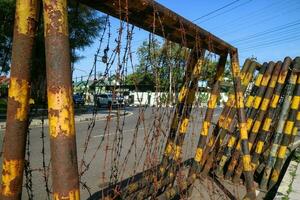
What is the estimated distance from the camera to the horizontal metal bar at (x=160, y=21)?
85.2 inches

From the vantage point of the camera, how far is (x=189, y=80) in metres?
3.86

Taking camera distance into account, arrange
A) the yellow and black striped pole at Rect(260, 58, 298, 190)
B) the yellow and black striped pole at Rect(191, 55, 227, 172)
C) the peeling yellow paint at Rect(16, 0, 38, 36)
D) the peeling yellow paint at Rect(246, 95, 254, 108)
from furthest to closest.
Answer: the peeling yellow paint at Rect(246, 95, 254, 108), the yellow and black striped pole at Rect(260, 58, 298, 190), the yellow and black striped pole at Rect(191, 55, 227, 172), the peeling yellow paint at Rect(16, 0, 38, 36)

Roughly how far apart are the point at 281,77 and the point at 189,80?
199 centimetres

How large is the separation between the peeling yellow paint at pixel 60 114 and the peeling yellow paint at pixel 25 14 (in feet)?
1.25

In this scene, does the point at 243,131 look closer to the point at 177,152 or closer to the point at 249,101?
the point at 177,152

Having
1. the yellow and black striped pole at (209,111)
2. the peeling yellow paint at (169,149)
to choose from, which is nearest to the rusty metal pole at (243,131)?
the yellow and black striped pole at (209,111)

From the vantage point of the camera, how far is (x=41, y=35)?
2.25 m

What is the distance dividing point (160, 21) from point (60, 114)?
56.4 inches

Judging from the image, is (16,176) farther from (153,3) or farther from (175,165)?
(175,165)

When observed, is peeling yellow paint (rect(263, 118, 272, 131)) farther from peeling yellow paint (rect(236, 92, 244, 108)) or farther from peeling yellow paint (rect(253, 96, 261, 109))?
peeling yellow paint (rect(236, 92, 244, 108))

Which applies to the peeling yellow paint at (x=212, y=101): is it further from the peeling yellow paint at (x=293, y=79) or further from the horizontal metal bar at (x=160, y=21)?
the peeling yellow paint at (x=293, y=79)

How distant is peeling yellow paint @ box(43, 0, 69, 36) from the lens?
53.4 inches

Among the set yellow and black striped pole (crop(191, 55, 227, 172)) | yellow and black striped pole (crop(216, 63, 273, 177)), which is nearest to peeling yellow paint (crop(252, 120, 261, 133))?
yellow and black striped pole (crop(216, 63, 273, 177))

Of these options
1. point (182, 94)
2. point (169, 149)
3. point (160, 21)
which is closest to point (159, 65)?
point (160, 21)
